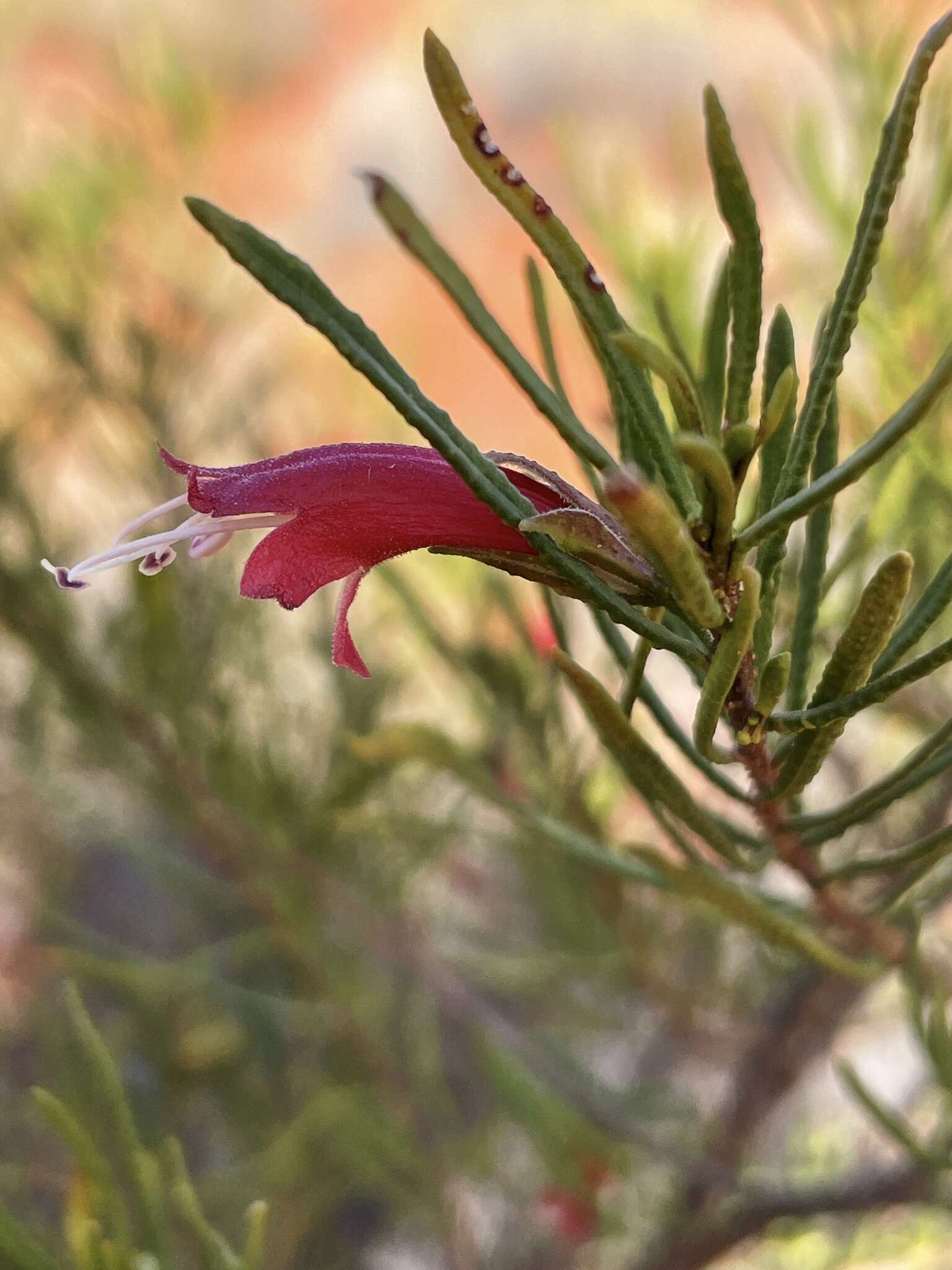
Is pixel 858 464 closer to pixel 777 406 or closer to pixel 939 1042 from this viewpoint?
pixel 777 406

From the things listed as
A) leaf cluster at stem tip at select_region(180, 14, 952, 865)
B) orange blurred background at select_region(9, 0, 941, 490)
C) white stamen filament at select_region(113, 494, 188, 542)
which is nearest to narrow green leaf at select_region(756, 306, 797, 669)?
leaf cluster at stem tip at select_region(180, 14, 952, 865)

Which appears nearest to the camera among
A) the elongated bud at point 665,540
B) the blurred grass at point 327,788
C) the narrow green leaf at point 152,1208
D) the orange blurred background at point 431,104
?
the elongated bud at point 665,540

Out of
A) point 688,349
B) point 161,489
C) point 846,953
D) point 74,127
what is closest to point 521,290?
point 74,127

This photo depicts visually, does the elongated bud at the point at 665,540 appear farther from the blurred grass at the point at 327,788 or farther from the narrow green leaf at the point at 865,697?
the blurred grass at the point at 327,788

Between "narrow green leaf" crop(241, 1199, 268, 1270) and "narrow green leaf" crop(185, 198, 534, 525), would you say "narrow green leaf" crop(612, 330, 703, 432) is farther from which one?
"narrow green leaf" crop(241, 1199, 268, 1270)

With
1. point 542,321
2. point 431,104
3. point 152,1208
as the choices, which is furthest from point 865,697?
point 431,104

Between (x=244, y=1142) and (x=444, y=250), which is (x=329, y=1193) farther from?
(x=444, y=250)

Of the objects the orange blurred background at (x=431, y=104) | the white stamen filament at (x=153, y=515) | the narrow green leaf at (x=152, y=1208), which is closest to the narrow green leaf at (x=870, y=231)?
the white stamen filament at (x=153, y=515)
